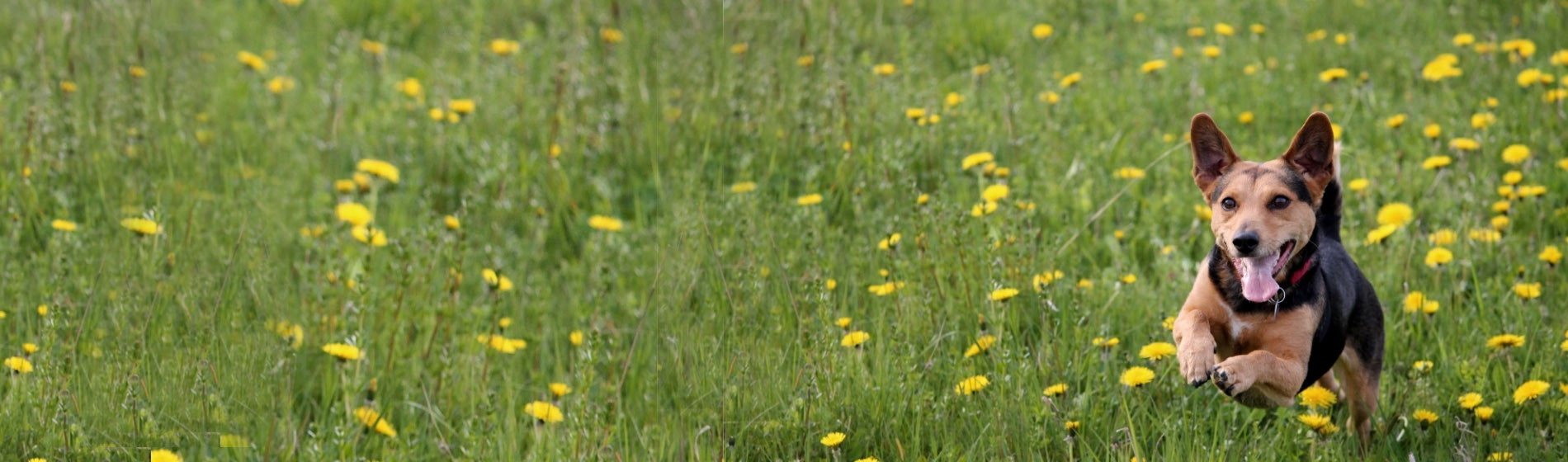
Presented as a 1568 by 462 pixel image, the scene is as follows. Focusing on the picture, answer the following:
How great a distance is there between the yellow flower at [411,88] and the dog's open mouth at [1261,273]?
551 centimetres

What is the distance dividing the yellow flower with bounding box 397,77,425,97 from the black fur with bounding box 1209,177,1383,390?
5273mm

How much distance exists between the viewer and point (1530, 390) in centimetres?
380

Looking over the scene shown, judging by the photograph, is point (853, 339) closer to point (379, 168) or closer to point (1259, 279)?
point (1259, 279)

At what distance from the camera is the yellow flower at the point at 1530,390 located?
12.4 ft

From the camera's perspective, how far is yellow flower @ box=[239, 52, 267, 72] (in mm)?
7184

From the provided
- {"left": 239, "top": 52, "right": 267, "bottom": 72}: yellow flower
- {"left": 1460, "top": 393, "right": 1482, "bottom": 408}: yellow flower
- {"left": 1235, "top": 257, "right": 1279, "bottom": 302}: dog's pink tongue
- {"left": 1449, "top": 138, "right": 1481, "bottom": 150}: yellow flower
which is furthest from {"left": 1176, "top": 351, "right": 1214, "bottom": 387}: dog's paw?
{"left": 239, "top": 52, "right": 267, "bottom": 72}: yellow flower

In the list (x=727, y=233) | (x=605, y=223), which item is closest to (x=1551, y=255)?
(x=727, y=233)

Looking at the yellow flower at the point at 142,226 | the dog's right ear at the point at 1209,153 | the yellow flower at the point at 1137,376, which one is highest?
the dog's right ear at the point at 1209,153

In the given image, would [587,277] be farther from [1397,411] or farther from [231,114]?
[1397,411]

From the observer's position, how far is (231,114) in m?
6.77

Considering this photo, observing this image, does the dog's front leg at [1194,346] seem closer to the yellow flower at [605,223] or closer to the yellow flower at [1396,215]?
the yellow flower at [1396,215]

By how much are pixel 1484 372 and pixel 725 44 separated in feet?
8.66

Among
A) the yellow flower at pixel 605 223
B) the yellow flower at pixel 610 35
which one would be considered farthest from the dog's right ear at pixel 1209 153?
the yellow flower at pixel 610 35

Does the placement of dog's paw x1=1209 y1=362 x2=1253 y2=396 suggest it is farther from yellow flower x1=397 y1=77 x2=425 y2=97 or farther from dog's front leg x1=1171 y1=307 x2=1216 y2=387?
yellow flower x1=397 y1=77 x2=425 y2=97
